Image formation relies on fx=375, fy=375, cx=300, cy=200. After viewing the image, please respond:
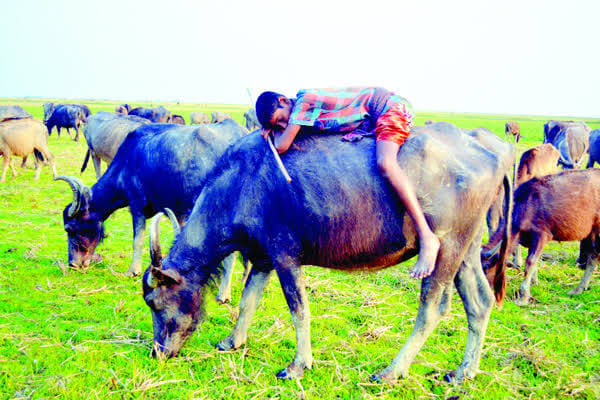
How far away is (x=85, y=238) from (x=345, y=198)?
5.15 metres

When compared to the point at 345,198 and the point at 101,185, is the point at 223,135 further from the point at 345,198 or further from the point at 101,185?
the point at 345,198

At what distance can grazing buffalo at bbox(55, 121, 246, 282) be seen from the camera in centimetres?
585

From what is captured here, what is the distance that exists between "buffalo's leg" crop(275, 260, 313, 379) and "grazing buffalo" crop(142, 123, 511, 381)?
0.04ft

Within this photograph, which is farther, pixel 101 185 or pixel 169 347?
pixel 101 185

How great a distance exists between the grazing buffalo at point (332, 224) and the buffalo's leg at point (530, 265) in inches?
80.0

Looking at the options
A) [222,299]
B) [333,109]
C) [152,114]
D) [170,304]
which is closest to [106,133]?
[222,299]

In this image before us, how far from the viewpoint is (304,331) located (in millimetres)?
3896

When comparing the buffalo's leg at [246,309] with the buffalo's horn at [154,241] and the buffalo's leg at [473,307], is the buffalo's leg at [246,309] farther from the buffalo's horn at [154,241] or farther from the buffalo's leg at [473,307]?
the buffalo's leg at [473,307]

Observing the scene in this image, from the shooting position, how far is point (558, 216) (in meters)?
6.18

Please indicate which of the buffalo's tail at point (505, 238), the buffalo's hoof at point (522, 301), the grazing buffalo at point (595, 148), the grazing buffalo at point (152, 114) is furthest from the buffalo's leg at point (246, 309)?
the grazing buffalo at point (152, 114)

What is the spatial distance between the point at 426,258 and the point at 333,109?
63.7 inches

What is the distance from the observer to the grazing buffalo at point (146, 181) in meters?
5.85

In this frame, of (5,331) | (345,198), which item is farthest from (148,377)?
(345,198)

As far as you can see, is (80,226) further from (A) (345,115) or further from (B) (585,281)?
(B) (585,281)
